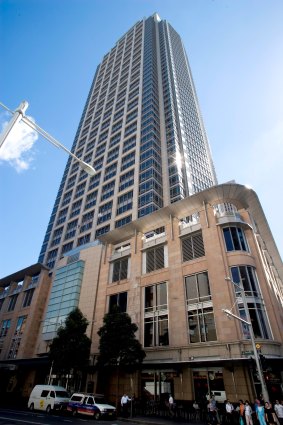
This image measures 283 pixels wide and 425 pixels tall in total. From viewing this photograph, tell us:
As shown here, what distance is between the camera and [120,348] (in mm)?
23141

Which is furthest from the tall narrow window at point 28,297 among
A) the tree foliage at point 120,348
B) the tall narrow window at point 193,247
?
the tall narrow window at point 193,247

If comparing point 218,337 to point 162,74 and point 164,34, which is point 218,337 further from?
point 164,34

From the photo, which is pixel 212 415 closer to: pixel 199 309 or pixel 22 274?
pixel 199 309

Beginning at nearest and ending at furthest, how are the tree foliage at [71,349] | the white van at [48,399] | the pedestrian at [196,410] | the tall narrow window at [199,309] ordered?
the pedestrian at [196,410]
the white van at [48,399]
the tall narrow window at [199,309]
the tree foliage at [71,349]

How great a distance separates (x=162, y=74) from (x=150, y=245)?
248ft

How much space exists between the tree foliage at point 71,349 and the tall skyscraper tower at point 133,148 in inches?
1179

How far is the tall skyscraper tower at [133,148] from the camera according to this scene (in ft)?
199

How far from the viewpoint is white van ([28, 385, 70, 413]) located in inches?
853

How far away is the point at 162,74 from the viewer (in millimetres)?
89062

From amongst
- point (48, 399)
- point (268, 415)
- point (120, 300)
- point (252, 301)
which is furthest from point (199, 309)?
point (48, 399)

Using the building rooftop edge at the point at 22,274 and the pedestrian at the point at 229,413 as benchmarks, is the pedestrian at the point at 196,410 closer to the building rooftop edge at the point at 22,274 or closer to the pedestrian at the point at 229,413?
the pedestrian at the point at 229,413

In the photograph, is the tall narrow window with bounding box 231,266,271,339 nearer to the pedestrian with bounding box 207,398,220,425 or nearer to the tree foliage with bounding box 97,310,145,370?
the pedestrian with bounding box 207,398,220,425

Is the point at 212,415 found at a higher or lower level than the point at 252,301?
lower

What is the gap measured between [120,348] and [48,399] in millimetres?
7131
